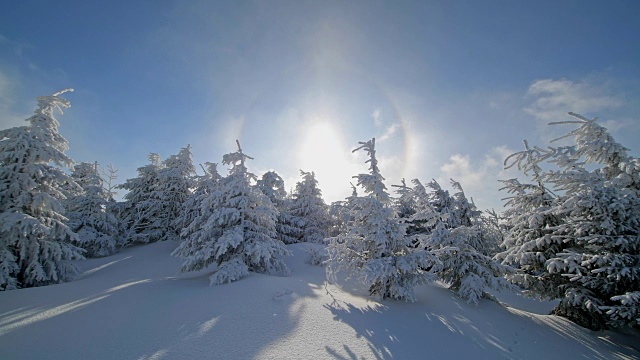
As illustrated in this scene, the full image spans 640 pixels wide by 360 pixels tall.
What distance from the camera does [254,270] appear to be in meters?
12.9

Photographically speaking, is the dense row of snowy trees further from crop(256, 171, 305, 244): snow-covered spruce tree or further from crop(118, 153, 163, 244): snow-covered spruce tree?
crop(118, 153, 163, 244): snow-covered spruce tree

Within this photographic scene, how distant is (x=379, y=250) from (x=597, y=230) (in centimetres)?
788

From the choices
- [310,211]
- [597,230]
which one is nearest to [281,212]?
[310,211]

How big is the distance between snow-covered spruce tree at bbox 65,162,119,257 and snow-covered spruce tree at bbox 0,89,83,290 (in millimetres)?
9701

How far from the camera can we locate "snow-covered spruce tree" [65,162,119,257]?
2169cm

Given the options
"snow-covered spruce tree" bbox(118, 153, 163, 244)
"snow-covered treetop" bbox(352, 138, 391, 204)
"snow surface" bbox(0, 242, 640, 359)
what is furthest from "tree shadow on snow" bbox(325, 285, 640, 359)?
"snow-covered spruce tree" bbox(118, 153, 163, 244)

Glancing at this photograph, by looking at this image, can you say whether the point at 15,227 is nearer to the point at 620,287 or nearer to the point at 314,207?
the point at 314,207

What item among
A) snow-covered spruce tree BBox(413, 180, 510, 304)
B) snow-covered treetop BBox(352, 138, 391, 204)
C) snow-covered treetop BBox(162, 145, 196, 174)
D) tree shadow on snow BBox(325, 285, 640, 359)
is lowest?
tree shadow on snow BBox(325, 285, 640, 359)

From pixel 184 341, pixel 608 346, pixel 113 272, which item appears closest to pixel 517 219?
pixel 608 346

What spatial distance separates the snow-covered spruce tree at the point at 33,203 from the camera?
1123 centimetres

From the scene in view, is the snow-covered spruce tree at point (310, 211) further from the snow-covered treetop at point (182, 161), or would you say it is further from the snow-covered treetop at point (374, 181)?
the snow-covered treetop at point (374, 181)

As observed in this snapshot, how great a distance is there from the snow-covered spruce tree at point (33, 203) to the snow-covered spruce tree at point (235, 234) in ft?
18.5

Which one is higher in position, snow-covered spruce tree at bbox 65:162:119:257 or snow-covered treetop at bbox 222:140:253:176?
snow-covered treetop at bbox 222:140:253:176

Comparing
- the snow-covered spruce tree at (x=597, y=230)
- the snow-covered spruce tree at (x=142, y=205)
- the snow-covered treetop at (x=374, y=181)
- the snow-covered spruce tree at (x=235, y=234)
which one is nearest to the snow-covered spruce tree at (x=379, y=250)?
the snow-covered treetop at (x=374, y=181)
